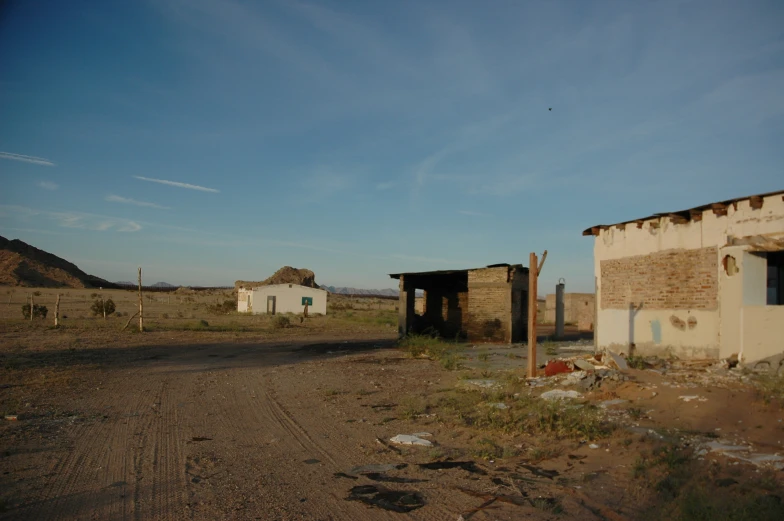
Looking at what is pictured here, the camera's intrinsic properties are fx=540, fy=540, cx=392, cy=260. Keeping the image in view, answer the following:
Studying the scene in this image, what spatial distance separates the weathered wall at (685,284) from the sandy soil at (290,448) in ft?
5.46

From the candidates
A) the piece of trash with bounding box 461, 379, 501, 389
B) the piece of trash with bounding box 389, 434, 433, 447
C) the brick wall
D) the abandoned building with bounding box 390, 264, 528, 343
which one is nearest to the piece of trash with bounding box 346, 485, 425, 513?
the piece of trash with bounding box 389, 434, 433, 447

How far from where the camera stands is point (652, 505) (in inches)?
207

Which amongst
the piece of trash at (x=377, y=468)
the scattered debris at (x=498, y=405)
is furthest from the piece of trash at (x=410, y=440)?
the scattered debris at (x=498, y=405)

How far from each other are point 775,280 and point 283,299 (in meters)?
45.7

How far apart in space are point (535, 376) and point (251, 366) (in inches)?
329

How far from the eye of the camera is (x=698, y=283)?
1254 cm

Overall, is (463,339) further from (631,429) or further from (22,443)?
(22,443)

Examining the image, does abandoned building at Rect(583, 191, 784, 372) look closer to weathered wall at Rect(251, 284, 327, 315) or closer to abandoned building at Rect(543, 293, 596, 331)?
abandoned building at Rect(543, 293, 596, 331)

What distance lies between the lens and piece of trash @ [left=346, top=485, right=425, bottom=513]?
527cm

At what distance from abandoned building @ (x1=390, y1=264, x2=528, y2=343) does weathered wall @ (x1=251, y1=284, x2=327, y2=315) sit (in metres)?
27.3

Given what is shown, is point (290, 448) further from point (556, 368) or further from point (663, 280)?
point (663, 280)

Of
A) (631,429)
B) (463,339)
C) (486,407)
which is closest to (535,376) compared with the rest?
(486,407)

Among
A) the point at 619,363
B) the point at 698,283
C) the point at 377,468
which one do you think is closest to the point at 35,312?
the point at 619,363

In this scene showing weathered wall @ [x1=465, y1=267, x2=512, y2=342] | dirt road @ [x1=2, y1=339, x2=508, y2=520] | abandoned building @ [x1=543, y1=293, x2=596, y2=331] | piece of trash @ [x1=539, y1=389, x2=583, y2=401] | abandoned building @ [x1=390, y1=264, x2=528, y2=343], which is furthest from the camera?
abandoned building @ [x1=543, y1=293, x2=596, y2=331]
